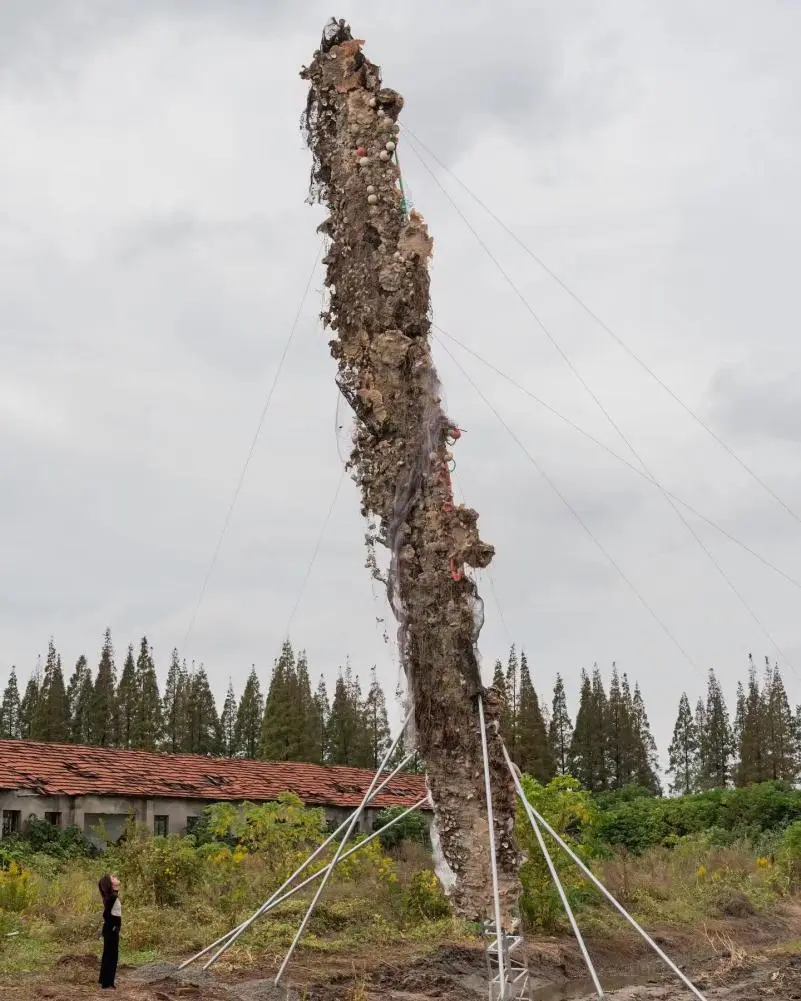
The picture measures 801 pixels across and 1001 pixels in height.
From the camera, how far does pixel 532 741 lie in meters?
46.3

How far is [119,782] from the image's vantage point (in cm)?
2311

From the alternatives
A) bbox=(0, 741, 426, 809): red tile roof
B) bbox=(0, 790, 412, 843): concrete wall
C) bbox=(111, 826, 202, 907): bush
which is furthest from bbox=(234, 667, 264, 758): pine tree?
bbox=(111, 826, 202, 907): bush

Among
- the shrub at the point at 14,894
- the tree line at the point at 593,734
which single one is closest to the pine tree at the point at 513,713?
the tree line at the point at 593,734

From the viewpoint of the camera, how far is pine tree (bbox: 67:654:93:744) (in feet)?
187

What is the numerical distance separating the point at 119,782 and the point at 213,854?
6612 millimetres

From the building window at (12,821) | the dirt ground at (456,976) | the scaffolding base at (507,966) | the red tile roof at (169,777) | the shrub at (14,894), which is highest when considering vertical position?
the red tile roof at (169,777)

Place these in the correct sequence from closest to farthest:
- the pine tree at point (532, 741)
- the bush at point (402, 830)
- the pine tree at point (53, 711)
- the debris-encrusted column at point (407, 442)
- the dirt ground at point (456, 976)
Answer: the debris-encrusted column at point (407, 442), the dirt ground at point (456, 976), the bush at point (402, 830), the pine tree at point (532, 741), the pine tree at point (53, 711)

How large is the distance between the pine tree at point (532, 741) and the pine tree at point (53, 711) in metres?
20.7

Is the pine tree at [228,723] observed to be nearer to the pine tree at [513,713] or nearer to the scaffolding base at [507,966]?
the pine tree at [513,713]

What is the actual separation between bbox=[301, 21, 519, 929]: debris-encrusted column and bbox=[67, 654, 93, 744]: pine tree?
4925 centimetres

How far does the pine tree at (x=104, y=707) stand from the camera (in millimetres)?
53844

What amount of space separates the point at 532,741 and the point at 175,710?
22660mm

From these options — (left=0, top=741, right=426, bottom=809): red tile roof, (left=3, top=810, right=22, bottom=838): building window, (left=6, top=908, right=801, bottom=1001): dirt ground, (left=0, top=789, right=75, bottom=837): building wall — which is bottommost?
(left=6, top=908, right=801, bottom=1001): dirt ground

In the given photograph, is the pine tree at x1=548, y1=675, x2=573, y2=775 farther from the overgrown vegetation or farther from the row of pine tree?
the overgrown vegetation
